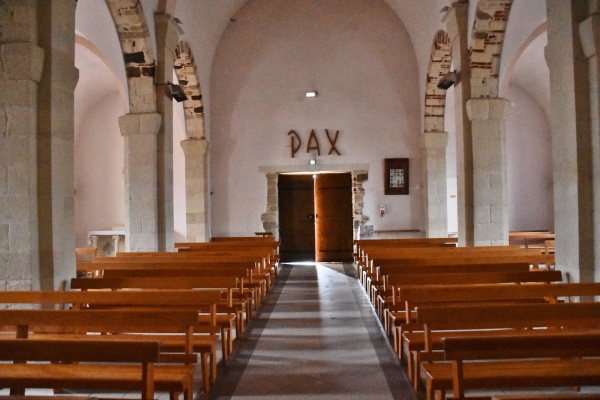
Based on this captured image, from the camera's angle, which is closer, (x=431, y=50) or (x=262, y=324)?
(x=262, y=324)

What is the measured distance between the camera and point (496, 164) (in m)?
7.72

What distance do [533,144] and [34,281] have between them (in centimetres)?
1247

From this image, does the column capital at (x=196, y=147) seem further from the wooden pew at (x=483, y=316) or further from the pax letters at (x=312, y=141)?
the wooden pew at (x=483, y=316)

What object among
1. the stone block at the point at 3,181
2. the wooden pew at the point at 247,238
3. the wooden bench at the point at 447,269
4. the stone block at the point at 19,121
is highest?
the stone block at the point at 19,121

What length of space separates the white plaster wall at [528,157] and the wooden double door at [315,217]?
4.33 meters

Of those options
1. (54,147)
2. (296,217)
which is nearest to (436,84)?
(296,217)

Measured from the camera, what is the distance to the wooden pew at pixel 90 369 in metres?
2.16

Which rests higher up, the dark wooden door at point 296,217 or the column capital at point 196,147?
the column capital at point 196,147

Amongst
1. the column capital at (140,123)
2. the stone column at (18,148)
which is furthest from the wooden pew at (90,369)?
the column capital at (140,123)

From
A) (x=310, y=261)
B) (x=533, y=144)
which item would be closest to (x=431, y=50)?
(x=533, y=144)

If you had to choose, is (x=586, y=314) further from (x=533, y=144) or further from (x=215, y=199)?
(x=533, y=144)

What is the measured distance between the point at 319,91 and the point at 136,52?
5.59 metres

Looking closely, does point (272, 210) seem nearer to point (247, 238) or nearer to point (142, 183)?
point (247, 238)

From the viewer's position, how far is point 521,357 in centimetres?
235
